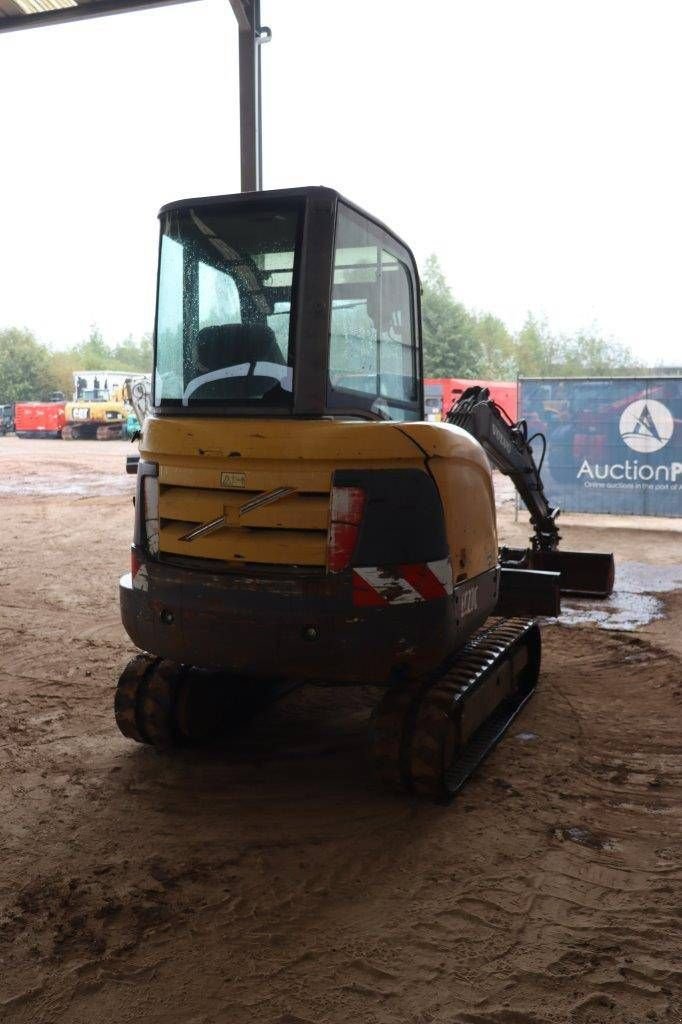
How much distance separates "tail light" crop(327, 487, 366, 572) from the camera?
12.5 ft

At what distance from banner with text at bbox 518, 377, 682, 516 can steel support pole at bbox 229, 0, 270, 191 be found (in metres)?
5.31

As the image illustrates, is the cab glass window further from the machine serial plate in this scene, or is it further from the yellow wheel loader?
the machine serial plate

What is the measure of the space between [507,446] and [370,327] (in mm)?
2795

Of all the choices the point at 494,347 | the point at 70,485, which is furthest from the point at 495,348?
the point at 70,485

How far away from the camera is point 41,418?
3800 cm

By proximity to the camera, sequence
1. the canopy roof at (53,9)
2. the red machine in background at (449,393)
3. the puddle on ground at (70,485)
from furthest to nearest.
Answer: the red machine in background at (449,393) < the puddle on ground at (70,485) < the canopy roof at (53,9)

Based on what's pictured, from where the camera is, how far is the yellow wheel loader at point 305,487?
3.85 meters

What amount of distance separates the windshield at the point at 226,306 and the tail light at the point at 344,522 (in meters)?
0.50

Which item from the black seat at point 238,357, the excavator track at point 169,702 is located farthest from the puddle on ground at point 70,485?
the black seat at point 238,357

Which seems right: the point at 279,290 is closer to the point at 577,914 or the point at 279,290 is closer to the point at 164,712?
the point at 164,712

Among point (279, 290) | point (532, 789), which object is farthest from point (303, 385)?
point (532, 789)

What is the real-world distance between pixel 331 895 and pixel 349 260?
2.70 m

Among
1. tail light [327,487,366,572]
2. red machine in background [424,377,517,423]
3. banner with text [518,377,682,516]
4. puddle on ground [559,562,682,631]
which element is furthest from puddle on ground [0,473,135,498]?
red machine in background [424,377,517,423]

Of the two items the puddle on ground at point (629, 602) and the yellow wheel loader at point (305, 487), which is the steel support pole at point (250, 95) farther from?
the puddle on ground at point (629, 602)
